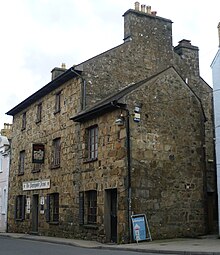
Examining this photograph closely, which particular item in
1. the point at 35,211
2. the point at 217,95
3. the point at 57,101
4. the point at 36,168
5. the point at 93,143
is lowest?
the point at 35,211

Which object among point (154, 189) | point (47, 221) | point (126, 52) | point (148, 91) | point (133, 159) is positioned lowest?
point (47, 221)

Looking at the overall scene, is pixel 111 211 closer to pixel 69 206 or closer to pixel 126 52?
pixel 69 206

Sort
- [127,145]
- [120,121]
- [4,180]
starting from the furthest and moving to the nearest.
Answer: [4,180]
[120,121]
[127,145]

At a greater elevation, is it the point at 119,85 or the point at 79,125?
the point at 119,85

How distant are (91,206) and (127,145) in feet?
12.8

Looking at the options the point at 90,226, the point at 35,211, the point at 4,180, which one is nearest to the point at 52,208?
the point at 35,211

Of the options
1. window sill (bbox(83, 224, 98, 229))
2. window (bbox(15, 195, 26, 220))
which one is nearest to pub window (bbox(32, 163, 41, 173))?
window (bbox(15, 195, 26, 220))

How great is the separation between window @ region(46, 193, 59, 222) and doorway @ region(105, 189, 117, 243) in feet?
17.1

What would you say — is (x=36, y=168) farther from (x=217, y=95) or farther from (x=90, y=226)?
(x=217, y=95)

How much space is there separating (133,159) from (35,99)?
11.2 metres

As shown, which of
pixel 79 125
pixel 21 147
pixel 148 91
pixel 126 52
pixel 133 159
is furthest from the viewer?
pixel 21 147

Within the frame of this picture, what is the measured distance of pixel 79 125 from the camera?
21250mm

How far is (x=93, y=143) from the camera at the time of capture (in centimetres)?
2034

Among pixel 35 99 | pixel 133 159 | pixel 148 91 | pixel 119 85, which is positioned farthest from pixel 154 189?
pixel 35 99
